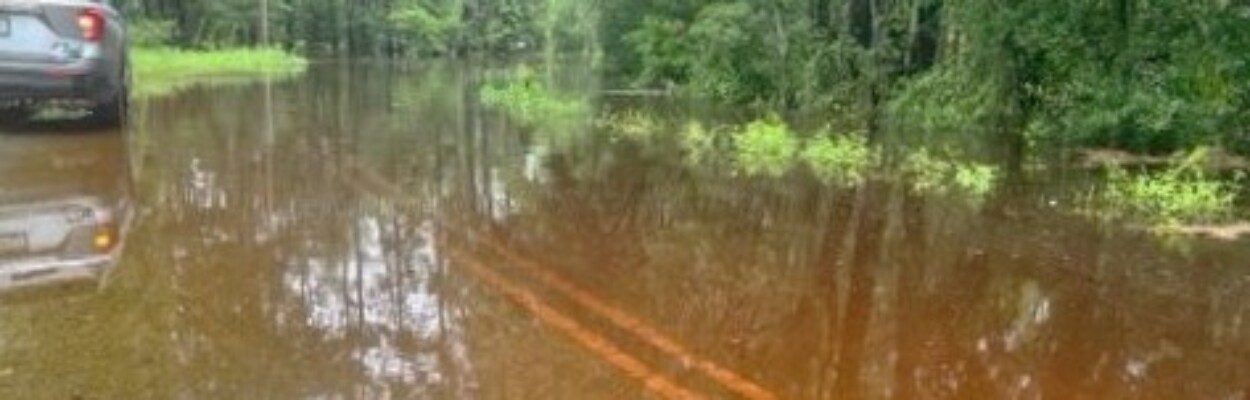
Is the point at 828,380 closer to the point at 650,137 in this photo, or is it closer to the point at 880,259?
the point at 880,259

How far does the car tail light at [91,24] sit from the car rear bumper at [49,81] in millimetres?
227

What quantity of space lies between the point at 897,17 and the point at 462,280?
2270cm

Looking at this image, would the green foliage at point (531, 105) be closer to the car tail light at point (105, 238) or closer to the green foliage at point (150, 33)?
Answer: the car tail light at point (105, 238)

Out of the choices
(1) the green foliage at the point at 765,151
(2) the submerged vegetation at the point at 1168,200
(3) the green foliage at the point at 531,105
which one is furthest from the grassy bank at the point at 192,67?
(2) the submerged vegetation at the point at 1168,200

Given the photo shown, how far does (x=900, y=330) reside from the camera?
5492 mm

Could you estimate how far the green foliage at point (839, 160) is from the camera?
1167cm

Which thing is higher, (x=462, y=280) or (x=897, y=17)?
(x=897, y=17)

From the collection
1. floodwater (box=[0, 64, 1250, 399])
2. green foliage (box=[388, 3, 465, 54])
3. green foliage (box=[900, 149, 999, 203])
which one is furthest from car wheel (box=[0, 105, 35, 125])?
green foliage (box=[388, 3, 465, 54])

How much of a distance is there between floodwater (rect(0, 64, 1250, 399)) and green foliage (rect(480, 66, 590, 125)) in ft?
28.8

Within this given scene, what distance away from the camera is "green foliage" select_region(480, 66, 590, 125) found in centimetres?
1968

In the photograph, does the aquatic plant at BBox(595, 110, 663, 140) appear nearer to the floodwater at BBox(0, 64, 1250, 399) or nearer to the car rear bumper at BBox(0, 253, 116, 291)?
the floodwater at BBox(0, 64, 1250, 399)

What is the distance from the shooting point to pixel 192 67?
35.7 meters

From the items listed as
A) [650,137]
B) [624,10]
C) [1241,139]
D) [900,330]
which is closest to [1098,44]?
[1241,139]

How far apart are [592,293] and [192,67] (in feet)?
105
